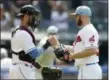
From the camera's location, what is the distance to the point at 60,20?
645 inches

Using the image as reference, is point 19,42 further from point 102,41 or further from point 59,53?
point 102,41

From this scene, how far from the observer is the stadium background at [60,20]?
52.5 ft

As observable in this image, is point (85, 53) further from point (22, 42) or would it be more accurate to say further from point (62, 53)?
point (22, 42)

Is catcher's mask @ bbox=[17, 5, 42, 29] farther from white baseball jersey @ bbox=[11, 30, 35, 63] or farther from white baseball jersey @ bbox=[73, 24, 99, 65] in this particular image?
white baseball jersey @ bbox=[73, 24, 99, 65]

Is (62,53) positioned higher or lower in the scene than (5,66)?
higher

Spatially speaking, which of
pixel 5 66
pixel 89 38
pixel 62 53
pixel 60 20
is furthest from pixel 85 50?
pixel 60 20

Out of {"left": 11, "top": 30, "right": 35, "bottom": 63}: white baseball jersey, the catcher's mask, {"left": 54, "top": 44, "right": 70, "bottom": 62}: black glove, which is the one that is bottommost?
{"left": 54, "top": 44, "right": 70, "bottom": 62}: black glove

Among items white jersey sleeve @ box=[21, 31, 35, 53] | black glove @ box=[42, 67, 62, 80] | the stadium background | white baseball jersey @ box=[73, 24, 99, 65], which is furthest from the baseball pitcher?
the stadium background

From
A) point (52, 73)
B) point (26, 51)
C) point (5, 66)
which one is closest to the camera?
point (52, 73)

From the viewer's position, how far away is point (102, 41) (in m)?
16.3

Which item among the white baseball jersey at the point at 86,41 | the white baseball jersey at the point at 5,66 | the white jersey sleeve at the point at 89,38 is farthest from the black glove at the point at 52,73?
the white baseball jersey at the point at 5,66

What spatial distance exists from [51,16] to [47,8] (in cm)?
30

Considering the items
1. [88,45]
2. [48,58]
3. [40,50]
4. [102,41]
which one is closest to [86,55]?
[88,45]

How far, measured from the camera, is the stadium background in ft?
52.5
